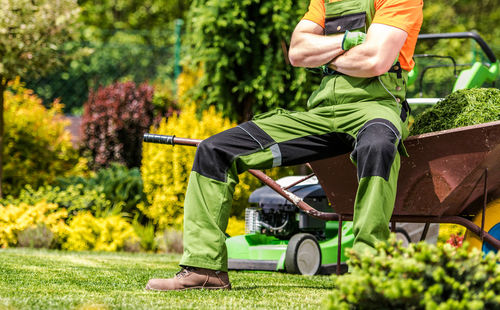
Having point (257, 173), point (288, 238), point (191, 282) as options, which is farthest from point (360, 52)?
point (288, 238)

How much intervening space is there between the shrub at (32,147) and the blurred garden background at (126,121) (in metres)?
0.01

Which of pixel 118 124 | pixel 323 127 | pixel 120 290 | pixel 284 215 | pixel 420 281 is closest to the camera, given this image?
pixel 420 281

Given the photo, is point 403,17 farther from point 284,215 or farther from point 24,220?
point 24,220

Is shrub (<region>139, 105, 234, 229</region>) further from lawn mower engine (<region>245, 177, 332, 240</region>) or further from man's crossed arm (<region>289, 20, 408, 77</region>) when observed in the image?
man's crossed arm (<region>289, 20, 408, 77</region>)

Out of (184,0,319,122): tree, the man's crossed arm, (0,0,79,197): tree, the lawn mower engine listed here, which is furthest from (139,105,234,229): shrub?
the man's crossed arm

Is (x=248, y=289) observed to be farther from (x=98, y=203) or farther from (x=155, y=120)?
(x=155, y=120)

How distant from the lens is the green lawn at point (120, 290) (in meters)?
2.44

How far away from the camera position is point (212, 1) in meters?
7.07

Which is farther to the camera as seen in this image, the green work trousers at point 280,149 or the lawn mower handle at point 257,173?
the lawn mower handle at point 257,173

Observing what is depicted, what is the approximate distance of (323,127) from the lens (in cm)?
298

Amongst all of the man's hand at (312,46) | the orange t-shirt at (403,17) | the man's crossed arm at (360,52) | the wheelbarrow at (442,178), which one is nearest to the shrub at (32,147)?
the wheelbarrow at (442,178)

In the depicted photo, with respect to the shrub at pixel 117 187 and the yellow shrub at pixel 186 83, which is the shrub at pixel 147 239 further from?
the yellow shrub at pixel 186 83

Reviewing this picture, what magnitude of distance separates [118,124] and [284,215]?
329cm

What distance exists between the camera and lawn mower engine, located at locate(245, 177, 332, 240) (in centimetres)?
464
